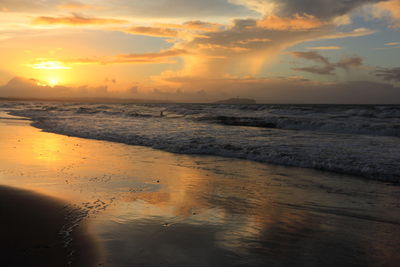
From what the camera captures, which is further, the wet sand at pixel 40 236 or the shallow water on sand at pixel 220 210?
the shallow water on sand at pixel 220 210

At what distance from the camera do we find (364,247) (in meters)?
4.50

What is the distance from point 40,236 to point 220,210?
9.45ft

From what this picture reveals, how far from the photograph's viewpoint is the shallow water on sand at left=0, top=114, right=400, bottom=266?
4.22 m

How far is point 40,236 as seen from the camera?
4.61 meters

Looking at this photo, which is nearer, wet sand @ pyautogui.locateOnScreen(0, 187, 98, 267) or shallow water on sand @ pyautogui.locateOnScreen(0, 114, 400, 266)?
wet sand @ pyautogui.locateOnScreen(0, 187, 98, 267)

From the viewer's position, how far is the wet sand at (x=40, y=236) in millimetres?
3928

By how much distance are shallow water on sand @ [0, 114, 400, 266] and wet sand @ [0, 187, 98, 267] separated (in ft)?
0.86

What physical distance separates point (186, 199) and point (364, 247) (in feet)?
10.9

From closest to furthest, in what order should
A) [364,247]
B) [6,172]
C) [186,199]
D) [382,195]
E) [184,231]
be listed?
1. [364,247]
2. [184,231]
3. [186,199]
4. [382,195]
5. [6,172]

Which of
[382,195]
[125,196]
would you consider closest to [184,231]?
[125,196]

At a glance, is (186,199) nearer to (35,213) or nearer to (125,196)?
(125,196)

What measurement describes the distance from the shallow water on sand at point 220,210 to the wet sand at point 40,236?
26 cm

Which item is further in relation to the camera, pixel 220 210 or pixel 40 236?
pixel 220 210

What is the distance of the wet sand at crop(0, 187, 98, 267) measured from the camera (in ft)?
12.9
